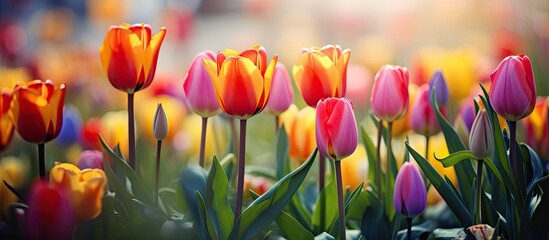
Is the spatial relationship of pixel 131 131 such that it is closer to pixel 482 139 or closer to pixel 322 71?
pixel 322 71

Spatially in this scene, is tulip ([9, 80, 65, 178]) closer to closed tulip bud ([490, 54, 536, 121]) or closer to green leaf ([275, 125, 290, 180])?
green leaf ([275, 125, 290, 180])

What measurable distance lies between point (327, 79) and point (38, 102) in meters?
0.58

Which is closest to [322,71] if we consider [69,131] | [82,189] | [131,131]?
[131,131]

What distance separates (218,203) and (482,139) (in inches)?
20.2

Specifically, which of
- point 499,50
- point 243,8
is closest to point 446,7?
point 499,50

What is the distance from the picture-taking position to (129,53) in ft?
4.75

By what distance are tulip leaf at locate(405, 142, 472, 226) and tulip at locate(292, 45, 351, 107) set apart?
0.22m

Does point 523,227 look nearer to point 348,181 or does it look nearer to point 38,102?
point 348,181

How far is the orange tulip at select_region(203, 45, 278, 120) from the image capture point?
1333 mm

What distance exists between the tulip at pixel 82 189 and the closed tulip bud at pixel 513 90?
76cm

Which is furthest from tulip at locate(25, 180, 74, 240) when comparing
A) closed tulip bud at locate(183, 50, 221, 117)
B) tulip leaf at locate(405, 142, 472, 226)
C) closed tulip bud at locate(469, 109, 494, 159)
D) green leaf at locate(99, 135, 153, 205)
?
closed tulip bud at locate(469, 109, 494, 159)

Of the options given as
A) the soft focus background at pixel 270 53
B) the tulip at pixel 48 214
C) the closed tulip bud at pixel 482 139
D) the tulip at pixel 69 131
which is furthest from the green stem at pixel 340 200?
the tulip at pixel 69 131

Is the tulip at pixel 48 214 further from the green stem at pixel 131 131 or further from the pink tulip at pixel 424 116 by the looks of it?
the pink tulip at pixel 424 116

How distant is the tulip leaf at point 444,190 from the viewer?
1.40 m
